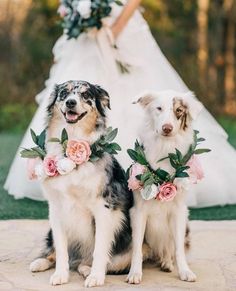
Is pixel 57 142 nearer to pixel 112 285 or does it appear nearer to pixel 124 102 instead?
pixel 112 285

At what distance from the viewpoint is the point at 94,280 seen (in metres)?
3.58

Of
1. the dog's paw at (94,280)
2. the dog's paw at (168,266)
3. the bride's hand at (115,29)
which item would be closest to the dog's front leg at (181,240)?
the dog's paw at (168,266)

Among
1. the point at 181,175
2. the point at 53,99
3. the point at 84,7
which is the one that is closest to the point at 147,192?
the point at 181,175

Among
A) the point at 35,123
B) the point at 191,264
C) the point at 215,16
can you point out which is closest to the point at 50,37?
the point at 215,16

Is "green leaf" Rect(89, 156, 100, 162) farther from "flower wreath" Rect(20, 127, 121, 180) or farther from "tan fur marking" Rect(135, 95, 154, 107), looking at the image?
"tan fur marking" Rect(135, 95, 154, 107)

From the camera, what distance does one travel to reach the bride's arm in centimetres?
567

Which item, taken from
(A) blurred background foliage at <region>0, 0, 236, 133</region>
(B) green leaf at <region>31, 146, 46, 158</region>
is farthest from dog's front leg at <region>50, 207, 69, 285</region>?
(A) blurred background foliage at <region>0, 0, 236, 133</region>

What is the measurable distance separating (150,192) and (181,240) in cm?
39

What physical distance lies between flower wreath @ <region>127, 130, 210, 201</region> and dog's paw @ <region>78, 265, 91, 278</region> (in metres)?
0.58

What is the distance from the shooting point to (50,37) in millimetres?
17969

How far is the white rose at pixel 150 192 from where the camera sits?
3.59 meters

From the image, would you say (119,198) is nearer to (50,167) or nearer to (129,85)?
(50,167)

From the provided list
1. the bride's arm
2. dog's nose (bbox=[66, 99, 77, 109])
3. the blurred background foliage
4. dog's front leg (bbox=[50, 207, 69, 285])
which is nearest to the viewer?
dog's nose (bbox=[66, 99, 77, 109])

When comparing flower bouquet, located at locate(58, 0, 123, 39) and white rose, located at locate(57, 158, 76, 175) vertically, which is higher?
flower bouquet, located at locate(58, 0, 123, 39)
